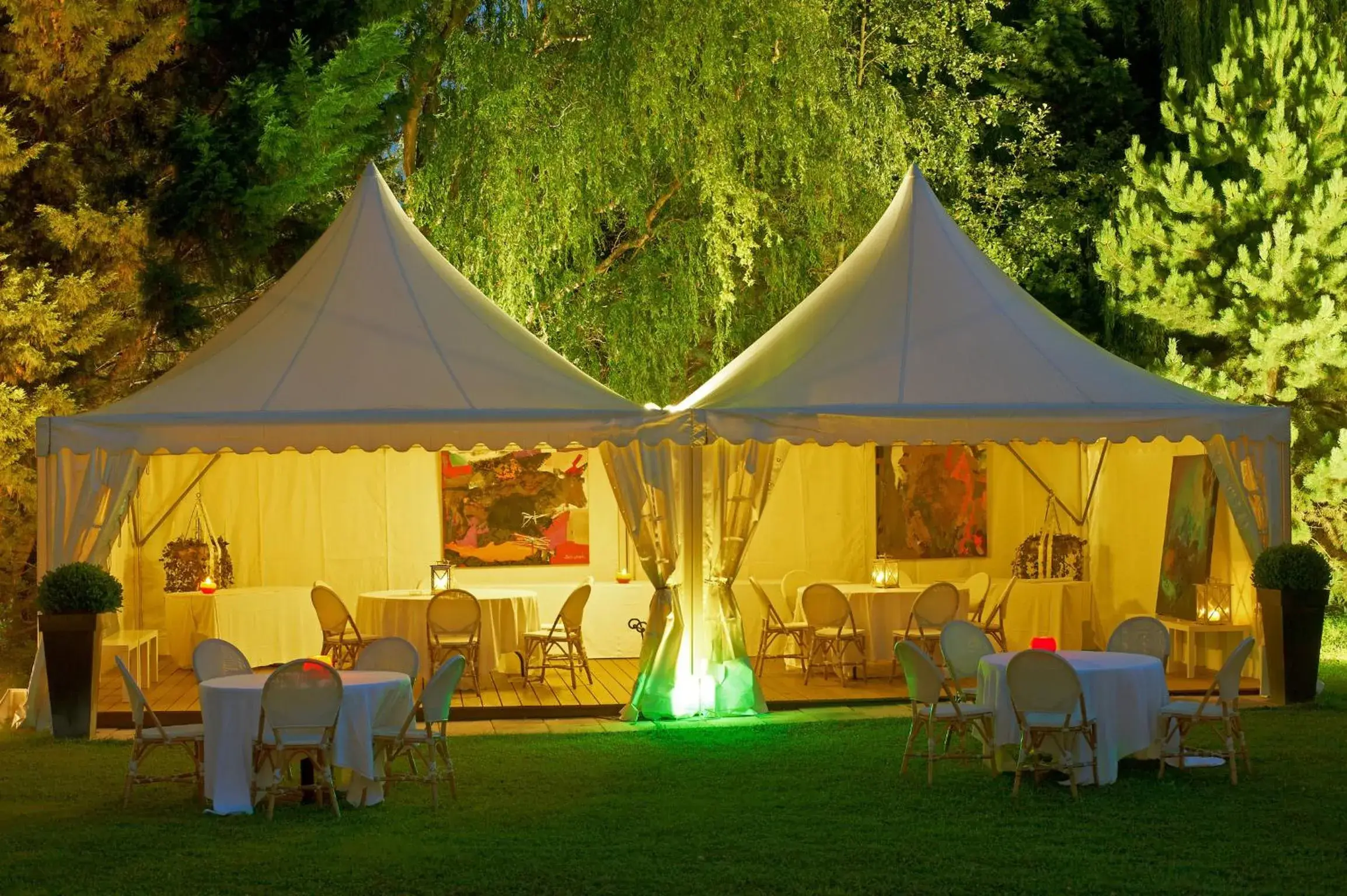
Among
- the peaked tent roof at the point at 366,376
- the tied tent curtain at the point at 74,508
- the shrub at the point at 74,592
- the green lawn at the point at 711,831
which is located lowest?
the green lawn at the point at 711,831

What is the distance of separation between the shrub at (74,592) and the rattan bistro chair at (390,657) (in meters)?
2.13

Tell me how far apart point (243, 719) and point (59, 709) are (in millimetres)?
2861

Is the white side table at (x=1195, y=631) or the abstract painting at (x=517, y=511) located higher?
the abstract painting at (x=517, y=511)

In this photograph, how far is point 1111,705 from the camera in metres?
8.52

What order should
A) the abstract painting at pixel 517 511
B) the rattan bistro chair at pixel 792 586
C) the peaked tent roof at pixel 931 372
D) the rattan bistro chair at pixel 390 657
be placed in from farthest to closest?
the abstract painting at pixel 517 511 → the rattan bistro chair at pixel 792 586 → the peaked tent roof at pixel 931 372 → the rattan bistro chair at pixel 390 657

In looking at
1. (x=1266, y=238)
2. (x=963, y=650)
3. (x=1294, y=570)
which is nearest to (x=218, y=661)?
(x=963, y=650)

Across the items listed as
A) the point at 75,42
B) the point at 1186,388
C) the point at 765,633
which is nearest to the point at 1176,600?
the point at 1186,388

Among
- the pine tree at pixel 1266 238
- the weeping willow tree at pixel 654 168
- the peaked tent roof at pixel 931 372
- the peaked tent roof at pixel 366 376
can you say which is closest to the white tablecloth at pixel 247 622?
the peaked tent roof at pixel 366 376

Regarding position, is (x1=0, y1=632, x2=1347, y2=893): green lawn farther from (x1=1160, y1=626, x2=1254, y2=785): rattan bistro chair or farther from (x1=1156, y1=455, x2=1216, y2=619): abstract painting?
(x1=1156, y1=455, x2=1216, y2=619): abstract painting

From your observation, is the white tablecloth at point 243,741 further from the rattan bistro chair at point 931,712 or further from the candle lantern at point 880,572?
the candle lantern at point 880,572

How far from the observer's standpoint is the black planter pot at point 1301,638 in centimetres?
1103

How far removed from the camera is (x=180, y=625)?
1368 cm

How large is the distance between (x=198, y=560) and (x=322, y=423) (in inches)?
157

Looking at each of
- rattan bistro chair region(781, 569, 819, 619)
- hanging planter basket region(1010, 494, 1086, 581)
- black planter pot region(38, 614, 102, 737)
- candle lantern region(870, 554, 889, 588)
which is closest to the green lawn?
black planter pot region(38, 614, 102, 737)
